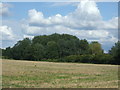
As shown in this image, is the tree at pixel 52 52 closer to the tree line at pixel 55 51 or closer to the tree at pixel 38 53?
the tree line at pixel 55 51

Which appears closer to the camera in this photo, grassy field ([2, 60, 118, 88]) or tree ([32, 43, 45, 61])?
grassy field ([2, 60, 118, 88])

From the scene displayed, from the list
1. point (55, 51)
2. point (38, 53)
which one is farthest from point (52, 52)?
point (38, 53)

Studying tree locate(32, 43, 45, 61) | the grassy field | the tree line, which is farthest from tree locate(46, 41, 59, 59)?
the grassy field

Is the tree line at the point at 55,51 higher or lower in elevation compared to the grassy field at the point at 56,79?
higher

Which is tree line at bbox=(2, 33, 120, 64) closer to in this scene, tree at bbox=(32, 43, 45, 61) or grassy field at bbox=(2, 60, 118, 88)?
tree at bbox=(32, 43, 45, 61)

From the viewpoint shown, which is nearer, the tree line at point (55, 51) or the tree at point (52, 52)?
the tree line at point (55, 51)

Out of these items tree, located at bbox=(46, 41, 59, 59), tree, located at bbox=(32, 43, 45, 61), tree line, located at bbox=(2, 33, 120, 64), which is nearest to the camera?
tree line, located at bbox=(2, 33, 120, 64)

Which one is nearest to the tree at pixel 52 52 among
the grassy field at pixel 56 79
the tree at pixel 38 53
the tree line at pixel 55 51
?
the tree line at pixel 55 51

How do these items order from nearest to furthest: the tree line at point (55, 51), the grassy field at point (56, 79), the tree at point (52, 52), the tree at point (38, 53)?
the grassy field at point (56, 79)
the tree line at point (55, 51)
the tree at point (38, 53)
the tree at point (52, 52)

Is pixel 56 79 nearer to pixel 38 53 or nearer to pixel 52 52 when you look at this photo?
pixel 38 53

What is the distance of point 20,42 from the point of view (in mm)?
141625

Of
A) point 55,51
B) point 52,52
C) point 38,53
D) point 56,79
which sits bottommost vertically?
point 56,79

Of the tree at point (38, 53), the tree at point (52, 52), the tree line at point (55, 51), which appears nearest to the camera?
the tree line at point (55, 51)

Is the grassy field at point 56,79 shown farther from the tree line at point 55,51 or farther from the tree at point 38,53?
the tree at point 38,53
